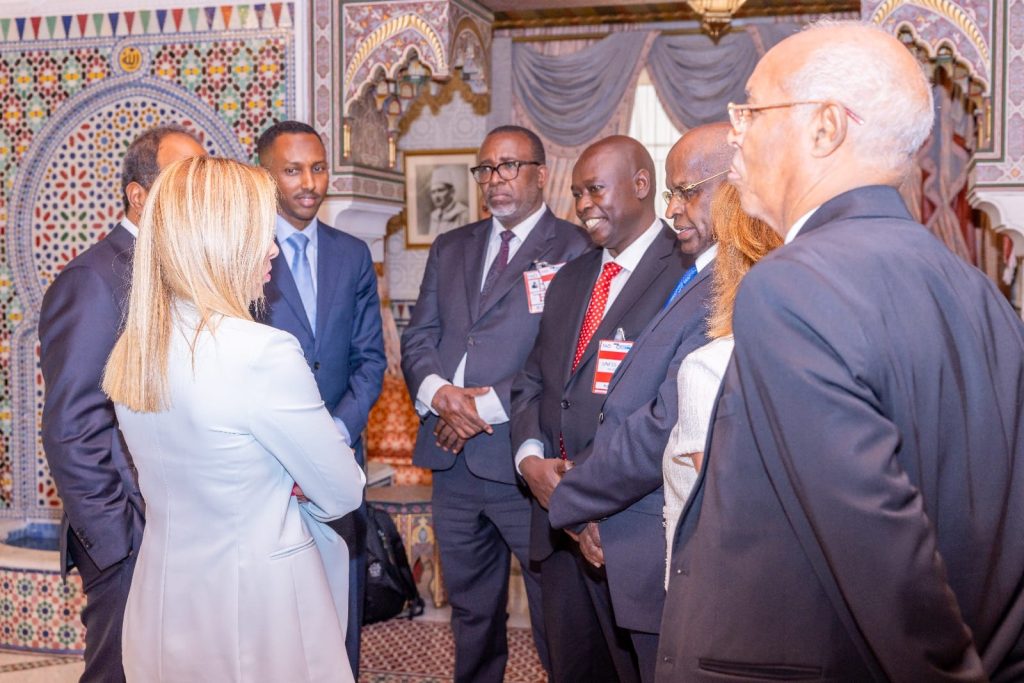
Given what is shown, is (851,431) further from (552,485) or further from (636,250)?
(636,250)

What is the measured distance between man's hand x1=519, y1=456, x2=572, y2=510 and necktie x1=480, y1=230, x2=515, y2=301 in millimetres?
853

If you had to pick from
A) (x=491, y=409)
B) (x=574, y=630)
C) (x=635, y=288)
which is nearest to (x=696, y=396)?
(x=635, y=288)

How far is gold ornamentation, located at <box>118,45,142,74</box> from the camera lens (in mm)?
4867

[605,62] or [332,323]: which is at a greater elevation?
[605,62]

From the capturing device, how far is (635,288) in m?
2.98

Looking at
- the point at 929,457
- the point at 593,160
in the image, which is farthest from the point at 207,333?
the point at 593,160

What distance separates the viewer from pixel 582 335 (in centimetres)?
311

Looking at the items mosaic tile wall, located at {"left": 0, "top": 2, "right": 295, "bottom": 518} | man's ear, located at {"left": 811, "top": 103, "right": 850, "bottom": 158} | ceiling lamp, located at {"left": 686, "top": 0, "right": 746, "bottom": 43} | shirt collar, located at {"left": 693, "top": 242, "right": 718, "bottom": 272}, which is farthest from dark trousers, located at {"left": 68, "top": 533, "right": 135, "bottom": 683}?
ceiling lamp, located at {"left": 686, "top": 0, "right": 746, "bottom": 43}

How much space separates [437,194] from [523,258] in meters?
4.69

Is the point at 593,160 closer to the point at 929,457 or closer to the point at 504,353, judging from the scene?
the point at 504,353

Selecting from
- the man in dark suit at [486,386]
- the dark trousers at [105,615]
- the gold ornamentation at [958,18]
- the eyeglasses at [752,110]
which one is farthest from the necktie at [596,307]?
the gold ornamentation at [958,18]

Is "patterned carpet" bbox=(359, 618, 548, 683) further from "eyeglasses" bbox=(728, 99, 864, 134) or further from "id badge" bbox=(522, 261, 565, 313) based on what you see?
"eyeglasses" bbox=(728, 99, 864, 134)

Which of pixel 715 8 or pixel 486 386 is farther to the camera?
pixel 715 8

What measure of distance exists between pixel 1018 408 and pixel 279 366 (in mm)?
1237
